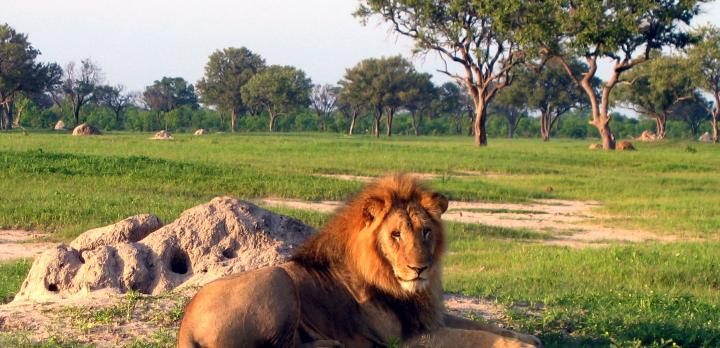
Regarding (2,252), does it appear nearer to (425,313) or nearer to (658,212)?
(425,313)

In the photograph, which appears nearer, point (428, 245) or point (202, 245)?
point (428, 245)

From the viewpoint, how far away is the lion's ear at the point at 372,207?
206 inches

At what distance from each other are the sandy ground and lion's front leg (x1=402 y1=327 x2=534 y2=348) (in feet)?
4.16

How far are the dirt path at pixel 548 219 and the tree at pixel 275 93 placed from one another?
64.1 meters

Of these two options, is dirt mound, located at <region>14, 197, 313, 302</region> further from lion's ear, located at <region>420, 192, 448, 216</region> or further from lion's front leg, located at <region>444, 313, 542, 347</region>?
lion's ear, located at <region>420, 192, 448, 216</region>

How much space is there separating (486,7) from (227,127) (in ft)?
165

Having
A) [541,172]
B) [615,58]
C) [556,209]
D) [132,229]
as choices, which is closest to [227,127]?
[615,58]

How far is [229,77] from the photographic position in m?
90.4

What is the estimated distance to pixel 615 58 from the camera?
42.2m

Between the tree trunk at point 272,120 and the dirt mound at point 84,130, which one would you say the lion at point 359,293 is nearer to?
the dirt mound at point 84,130

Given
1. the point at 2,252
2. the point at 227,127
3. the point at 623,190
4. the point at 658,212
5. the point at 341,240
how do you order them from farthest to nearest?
the point at 227,127 → the point at 623,190 → the point at 658,212 → the point at 2,252 → the point at 341,240

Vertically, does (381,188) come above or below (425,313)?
above

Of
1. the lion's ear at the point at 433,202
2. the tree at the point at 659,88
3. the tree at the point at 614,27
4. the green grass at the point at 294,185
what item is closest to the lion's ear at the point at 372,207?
the lion's ear at the point at 433,202

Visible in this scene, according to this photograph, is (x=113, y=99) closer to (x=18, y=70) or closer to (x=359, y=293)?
(x=18, y=70)
